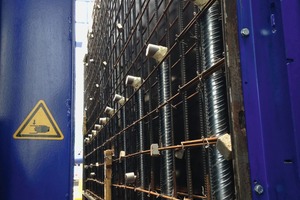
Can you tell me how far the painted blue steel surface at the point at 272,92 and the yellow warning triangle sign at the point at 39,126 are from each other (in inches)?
32.4

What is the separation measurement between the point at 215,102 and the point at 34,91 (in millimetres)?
872

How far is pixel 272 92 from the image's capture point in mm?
1419

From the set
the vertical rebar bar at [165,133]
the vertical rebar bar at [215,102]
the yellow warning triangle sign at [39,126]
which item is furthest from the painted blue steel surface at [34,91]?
the vertical rebar bar at [165,133]

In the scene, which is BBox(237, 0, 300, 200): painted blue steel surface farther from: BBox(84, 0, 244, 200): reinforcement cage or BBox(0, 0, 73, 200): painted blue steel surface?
BBox(0, 0, 73, 200): painted blue steel surface

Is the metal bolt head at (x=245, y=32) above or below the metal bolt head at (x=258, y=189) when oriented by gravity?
above

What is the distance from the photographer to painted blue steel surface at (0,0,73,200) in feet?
4.67

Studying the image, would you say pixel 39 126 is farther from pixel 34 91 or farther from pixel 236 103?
pixel 236 103

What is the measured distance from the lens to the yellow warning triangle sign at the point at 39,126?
1.45m

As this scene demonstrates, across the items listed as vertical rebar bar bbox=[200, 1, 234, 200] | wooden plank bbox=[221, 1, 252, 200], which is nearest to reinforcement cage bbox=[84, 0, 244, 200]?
vertical rebar bar bbox=[200, 1, 234, 200]

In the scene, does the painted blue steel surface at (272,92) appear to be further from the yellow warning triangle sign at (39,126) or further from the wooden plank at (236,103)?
the yellow warning triangle sign at (39,126)

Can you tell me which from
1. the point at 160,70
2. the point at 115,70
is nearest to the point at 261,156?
the point at 160,70

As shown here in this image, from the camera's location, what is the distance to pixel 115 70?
525 centimetres

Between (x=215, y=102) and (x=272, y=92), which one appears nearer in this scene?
(x=272, y=92)

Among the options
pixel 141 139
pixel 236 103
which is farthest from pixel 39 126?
pixel 141 139
